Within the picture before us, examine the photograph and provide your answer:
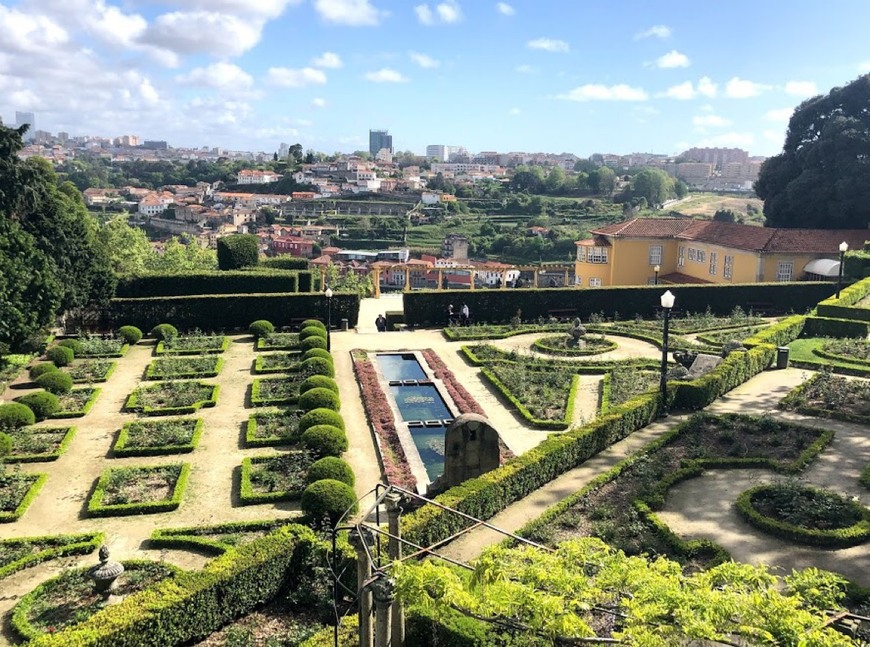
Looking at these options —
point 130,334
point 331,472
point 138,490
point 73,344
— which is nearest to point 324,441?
point 331,472

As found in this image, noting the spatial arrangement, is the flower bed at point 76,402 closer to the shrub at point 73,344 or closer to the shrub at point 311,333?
the shrub at point 73,344

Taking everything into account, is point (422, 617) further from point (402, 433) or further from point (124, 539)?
point (402, 433)

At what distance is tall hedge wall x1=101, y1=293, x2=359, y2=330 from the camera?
1130 inches

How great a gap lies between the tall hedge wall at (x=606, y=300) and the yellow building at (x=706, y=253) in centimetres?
273

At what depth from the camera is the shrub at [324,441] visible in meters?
15.4

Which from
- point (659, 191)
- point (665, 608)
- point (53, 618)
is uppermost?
point (659, 191)

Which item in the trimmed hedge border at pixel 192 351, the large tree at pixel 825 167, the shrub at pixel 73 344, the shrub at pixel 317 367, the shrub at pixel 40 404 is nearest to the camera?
the shrub at pixel 40 404

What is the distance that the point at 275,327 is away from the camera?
97.6 ft

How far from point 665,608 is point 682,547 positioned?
5664 millimetres

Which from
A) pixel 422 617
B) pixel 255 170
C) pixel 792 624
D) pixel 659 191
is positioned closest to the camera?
pixel 792 624

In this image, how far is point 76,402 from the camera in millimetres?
19641

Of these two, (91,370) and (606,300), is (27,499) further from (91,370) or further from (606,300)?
(606,300)

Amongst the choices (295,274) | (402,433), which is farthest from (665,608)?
(295,274)

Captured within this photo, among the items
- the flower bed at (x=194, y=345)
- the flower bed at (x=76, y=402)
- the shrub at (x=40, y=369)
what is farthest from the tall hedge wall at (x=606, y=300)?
the shrub at (x=40, y=369)
